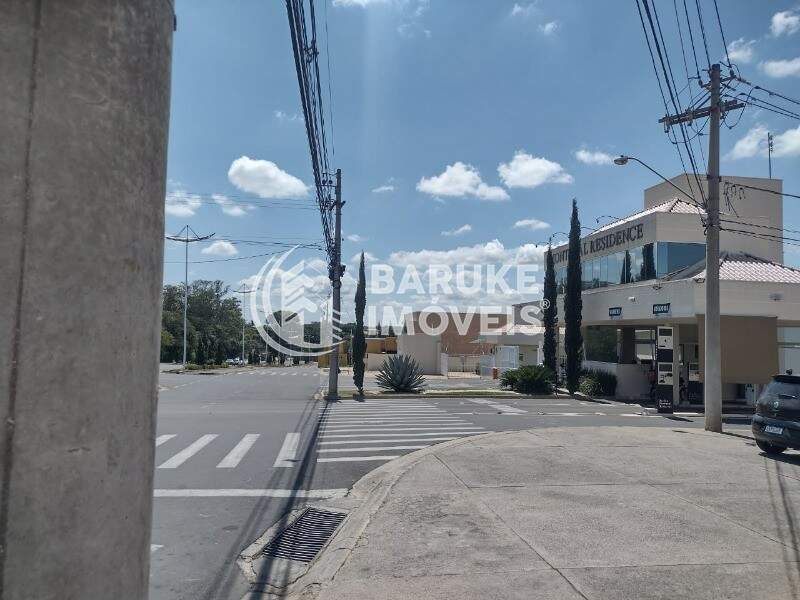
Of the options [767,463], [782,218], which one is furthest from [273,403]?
[782,218]

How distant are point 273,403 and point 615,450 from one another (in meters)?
14.1

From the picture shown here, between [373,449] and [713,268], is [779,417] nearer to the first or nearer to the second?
[713,268]

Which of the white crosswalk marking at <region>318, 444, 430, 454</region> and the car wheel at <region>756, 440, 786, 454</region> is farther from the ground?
the car wheel at <region>756, 440, 786, 454</region>

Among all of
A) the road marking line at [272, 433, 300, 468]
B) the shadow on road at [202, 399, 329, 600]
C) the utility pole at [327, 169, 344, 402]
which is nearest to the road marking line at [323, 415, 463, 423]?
the road marking line at [272, 433, 300, 468]

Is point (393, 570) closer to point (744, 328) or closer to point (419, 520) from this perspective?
point (419, 520)

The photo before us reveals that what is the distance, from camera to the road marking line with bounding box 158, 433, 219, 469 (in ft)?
34.6

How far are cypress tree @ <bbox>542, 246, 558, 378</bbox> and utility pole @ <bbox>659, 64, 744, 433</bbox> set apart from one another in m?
16.5

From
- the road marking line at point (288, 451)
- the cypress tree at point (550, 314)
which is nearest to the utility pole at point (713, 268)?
the road marking line at point (288, 451)

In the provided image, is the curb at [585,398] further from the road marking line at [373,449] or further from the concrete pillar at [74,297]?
the concrete pillar at [74,297]

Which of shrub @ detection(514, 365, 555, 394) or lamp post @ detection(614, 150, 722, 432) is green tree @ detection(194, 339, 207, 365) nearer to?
shrub @ detection(514, 365, 555, 394)

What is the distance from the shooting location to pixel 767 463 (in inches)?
432

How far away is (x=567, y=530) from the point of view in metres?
6.53

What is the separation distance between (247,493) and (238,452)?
131 inches

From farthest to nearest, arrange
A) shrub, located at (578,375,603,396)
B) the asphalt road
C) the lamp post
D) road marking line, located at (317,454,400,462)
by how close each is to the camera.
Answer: shrub, located at (578,375,603,396), the lamp post, road marking line, located at (317,454,400,462), the asphalt road
